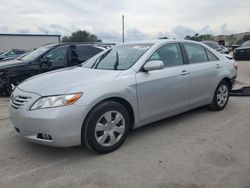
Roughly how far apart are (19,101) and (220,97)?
403 cm

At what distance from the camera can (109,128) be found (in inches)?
153

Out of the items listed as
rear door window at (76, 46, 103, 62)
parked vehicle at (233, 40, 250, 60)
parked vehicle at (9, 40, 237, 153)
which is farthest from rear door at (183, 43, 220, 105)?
parked vehicle at (233, 40, 250, 60)

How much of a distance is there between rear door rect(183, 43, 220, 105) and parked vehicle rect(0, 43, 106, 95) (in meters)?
4.38

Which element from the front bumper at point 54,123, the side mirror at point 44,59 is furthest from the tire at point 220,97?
the side mirror at point 44,59

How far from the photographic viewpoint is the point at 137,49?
15.7 feet

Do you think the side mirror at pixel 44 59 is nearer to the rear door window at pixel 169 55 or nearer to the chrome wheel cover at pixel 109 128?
the rear door window at pixel 169 55

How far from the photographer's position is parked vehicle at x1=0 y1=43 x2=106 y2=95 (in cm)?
797

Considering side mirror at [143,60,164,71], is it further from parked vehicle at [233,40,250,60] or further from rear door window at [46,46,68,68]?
parked vehicle at [233,40,250,60]

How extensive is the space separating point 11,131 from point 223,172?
3.52 m

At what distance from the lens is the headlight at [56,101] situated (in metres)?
3.54

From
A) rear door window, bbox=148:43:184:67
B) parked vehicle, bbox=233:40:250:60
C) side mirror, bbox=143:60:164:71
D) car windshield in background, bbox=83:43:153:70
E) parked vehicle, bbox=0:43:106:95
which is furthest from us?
parked vehicle, bbox=233:40:250:60

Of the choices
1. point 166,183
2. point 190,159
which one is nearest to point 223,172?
point 190,159

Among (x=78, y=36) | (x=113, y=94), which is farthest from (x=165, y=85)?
(x=78, y=36)

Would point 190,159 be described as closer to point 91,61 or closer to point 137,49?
point 137,49
